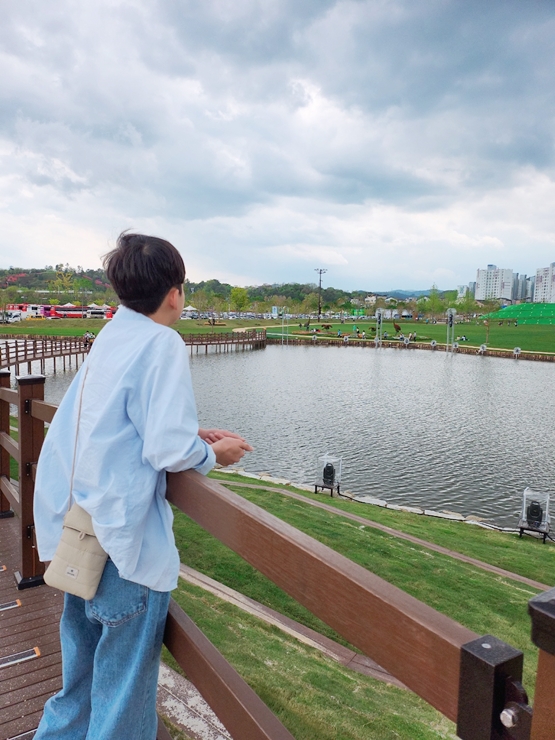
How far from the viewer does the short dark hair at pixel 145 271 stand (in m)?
1.44

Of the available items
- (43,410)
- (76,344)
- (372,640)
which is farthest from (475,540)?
(76,344)

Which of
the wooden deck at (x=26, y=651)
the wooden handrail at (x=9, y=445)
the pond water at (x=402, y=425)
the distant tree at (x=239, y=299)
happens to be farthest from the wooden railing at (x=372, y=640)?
the distant tree at (x=239, y=299)

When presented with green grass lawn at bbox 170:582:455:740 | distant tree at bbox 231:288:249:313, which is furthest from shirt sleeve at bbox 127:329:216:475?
distant tree at bbox 231:288:249:313

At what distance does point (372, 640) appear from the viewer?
82 centimetres

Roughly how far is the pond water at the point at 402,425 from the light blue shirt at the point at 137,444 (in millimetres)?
11279

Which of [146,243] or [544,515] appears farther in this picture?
[544,515]

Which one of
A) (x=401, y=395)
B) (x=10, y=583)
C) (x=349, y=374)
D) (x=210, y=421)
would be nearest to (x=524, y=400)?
(x=401, y=395)

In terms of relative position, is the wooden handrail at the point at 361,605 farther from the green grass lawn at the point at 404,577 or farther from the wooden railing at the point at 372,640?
the green grass lawn at the point at 404,577

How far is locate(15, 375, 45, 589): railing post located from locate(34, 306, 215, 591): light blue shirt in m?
1.64

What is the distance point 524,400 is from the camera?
82.4 ft

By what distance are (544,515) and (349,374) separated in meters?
23.5

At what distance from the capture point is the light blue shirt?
49.3 inches

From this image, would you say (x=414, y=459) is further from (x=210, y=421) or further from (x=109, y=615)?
(x=109, y=615)

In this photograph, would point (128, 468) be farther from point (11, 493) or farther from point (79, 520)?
point (11, 493)
